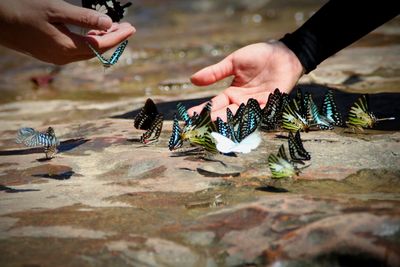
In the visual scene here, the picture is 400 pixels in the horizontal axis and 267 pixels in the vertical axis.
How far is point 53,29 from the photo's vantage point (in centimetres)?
364

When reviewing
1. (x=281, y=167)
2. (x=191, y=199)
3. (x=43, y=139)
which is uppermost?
(x=43, y=139)

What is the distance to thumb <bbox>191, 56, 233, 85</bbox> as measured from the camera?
4168mm

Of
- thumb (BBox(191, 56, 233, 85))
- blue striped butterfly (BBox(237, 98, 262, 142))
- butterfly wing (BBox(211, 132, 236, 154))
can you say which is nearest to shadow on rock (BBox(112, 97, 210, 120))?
thumb (BBox(191, 56, 233, 85))

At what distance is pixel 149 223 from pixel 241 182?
592mm

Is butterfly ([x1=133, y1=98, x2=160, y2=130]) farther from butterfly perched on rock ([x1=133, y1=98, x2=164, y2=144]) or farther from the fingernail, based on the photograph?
the fingernail

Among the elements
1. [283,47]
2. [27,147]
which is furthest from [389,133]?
[27,147]

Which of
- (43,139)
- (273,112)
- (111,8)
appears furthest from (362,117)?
(43,139)

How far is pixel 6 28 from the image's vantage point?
3.64 meters

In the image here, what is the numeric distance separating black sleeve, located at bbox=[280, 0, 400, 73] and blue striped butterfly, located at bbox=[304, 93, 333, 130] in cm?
82

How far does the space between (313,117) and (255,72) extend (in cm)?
81

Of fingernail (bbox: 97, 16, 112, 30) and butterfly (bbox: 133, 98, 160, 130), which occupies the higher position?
fingernail (bbox: 97, 16, 112, 30)

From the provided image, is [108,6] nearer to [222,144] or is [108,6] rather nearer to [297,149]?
[222,144]

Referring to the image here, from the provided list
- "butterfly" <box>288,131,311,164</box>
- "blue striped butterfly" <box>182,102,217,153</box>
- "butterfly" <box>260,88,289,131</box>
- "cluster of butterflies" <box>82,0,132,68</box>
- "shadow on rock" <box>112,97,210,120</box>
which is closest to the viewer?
"butterfly" <box>288,131,311,164</box>

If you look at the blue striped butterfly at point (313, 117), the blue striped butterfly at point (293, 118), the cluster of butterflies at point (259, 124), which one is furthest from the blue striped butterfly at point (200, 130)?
the blue striped butterfly at point (313, 117)
